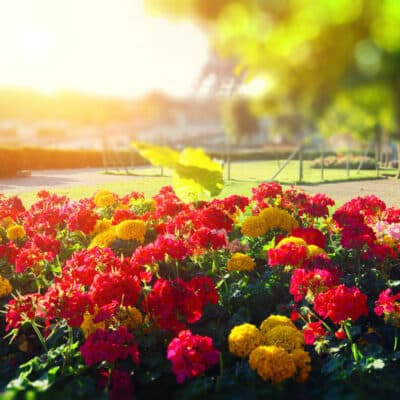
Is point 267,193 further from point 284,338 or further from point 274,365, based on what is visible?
point 274,365

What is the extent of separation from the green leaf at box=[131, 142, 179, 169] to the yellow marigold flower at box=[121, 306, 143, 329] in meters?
1.16

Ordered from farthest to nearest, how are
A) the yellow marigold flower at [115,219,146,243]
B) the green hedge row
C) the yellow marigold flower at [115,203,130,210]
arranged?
1. the green hedge row
2. the yellow marigold flower at [115,203,130,210]
3. the yellow marigold flower at [115,219,146,243]

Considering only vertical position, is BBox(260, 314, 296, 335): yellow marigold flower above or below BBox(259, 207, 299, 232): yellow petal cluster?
below

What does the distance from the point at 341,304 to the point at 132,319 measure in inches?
48.2

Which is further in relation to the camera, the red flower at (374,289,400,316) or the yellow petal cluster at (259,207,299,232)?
the yellow petal cluster at (259,207,299,232)

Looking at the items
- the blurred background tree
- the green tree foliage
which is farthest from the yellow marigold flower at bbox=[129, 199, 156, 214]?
the blurred background tree

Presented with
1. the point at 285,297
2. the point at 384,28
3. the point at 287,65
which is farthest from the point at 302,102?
the point at 285,297

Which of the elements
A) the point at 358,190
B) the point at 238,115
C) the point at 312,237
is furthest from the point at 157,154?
the point at 358,190

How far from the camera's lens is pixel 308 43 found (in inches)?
52.8

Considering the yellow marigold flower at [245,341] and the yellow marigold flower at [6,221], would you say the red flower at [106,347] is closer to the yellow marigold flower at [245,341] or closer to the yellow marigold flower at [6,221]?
the yellow marigold flower at [245,341]

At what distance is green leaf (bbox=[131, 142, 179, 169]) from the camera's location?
1900mm

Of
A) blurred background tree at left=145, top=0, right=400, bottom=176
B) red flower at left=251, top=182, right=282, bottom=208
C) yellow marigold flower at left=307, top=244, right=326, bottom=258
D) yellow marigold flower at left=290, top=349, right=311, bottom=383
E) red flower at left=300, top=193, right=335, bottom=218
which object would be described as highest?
blurred background tree at left=145, top=0, right=400, bottom=176

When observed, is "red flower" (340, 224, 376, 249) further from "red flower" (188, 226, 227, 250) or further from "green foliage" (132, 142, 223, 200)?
"green foliage" (132, 142, 223, 200)

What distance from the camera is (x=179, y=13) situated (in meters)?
1.50
